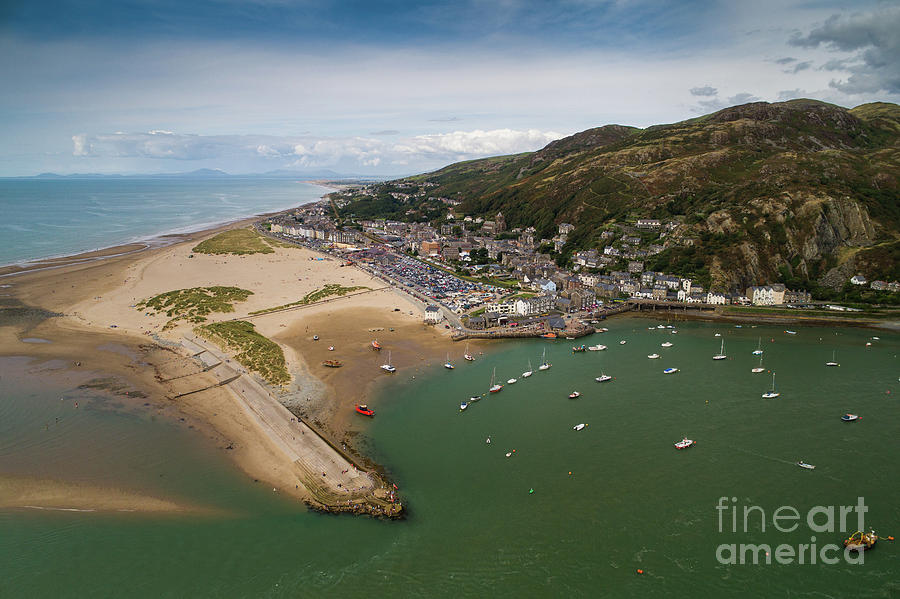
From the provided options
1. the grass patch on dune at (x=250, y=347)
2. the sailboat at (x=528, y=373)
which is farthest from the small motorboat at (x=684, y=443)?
the grass patch on dune at (x=250, y=347)

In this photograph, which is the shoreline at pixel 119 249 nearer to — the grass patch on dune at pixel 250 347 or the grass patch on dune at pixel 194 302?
the grass patch on dune at pixel 194 302

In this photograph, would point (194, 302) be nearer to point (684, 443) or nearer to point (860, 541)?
point (684, 443)

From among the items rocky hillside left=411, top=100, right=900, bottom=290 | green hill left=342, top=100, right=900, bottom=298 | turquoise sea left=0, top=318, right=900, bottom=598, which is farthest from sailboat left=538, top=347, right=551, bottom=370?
rocky hillside left=411, top=100, right=900, bottom=290

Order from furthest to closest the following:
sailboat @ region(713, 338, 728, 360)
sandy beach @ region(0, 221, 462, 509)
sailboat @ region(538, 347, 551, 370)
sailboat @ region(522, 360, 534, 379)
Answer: sailboat @ region(713, 338, 728, 360) → sailboat @ region(538, 347, 551, 370) → sailboat @ region(522, 360, 534, 379) → sandy beach @ region(0, 221, 462, 509)

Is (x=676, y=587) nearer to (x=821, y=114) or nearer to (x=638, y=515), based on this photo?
(x=638, y=515)

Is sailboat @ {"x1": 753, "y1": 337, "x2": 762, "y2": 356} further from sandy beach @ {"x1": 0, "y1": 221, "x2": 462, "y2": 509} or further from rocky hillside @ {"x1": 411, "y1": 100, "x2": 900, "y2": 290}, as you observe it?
sandy beach @ {"x1": 0, "y1": 221, "x2": 462, "y2": 509}

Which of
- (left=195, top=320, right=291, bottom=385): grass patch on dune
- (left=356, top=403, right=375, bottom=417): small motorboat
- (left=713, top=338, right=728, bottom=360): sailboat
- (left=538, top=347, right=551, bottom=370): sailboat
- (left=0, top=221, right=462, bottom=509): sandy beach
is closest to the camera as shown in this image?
(left=0, top=221, right=462, bottom=509): sandy beach
